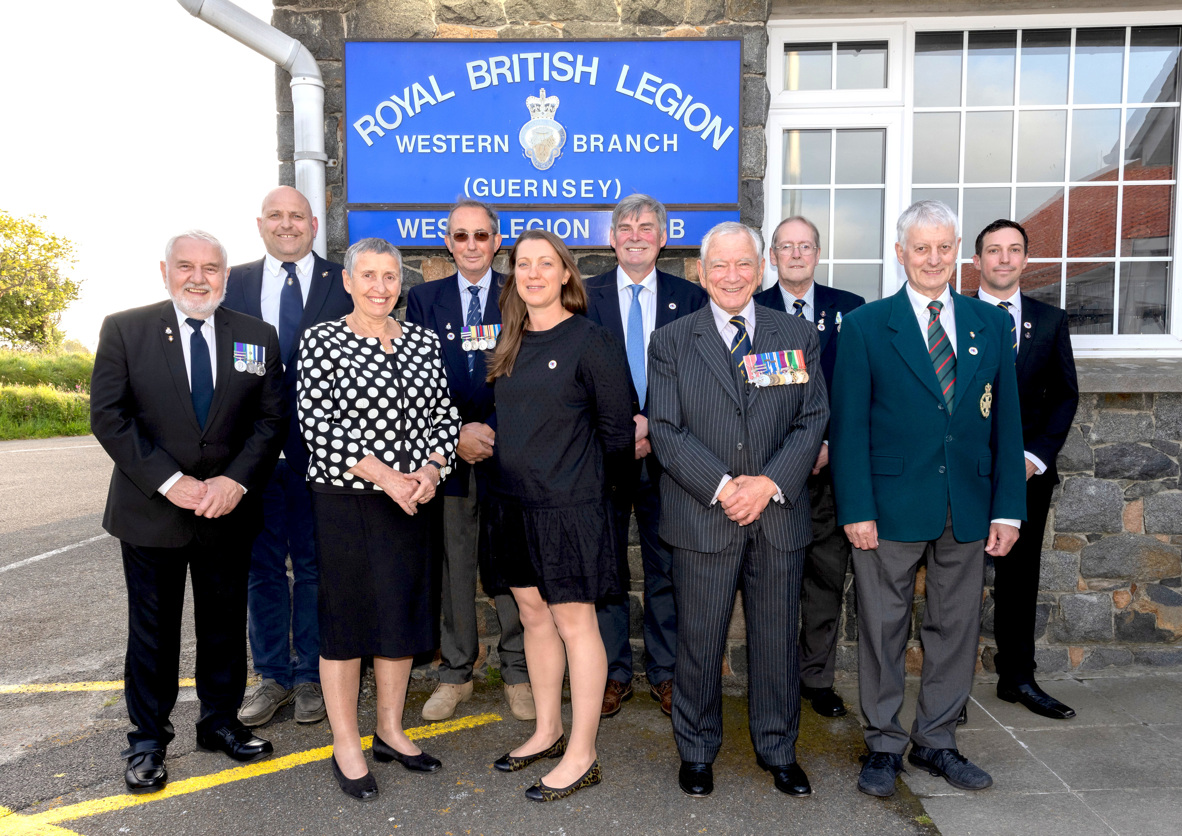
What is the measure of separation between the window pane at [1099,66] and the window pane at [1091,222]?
51 centimetres

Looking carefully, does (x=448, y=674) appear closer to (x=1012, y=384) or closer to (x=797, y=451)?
(x=797, y=451)

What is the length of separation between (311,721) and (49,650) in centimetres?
225

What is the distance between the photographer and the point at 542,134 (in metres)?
4.31

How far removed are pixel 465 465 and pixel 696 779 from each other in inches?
62.3

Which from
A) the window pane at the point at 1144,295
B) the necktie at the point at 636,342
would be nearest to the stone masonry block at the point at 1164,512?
the window pane at the point at 1144,295

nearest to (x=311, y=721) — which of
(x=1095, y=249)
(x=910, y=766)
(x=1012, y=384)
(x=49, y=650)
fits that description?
(x=49, y=650)

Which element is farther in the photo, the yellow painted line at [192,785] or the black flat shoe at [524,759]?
the black flat shoe at [524,759]

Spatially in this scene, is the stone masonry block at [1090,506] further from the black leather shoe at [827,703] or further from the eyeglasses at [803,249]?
the eyeglasses at [803,249]

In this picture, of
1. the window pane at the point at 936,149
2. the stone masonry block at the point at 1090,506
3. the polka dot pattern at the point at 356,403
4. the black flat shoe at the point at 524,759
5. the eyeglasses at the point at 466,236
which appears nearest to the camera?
the polka dot pattern at the point at 356,403

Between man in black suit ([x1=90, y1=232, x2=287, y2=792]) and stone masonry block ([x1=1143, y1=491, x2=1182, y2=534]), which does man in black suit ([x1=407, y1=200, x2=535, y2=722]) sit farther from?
stone masonry block ([x1=1143, y1=491, x2=1182, y2=534])

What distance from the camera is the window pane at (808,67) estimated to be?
14.8 feet

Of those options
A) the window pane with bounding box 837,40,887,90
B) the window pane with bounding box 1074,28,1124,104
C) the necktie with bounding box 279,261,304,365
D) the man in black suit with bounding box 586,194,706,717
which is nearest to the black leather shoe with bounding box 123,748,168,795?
the necktie with bounding box 279,261,304,365

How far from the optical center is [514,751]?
10.5ft

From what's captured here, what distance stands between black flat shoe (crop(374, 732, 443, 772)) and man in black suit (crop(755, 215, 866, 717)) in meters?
1.71
